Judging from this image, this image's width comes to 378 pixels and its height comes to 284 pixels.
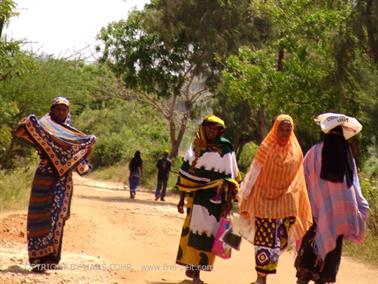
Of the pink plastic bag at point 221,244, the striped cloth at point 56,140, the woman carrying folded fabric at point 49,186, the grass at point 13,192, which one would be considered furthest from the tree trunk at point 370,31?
the woman carrying folded fabric at point 49,186

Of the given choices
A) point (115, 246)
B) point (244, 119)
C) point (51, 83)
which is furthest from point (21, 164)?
point (244, 119)

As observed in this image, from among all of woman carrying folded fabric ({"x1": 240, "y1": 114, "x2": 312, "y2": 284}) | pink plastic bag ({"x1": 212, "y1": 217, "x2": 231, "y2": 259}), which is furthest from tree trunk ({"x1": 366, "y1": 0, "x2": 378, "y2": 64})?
pink plastic bag ({"x1": 212, "y1": 217, "x2": 231, "y2": 259})

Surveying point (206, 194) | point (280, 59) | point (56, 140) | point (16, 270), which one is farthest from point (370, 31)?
point (16, 270)

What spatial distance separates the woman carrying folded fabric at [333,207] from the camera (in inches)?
294

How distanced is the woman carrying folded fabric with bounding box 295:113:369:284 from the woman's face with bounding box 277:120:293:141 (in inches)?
12.9

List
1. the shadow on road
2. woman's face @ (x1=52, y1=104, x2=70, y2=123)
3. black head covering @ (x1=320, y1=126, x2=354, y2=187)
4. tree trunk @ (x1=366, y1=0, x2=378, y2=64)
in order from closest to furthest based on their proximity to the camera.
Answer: the shadow on road → black head covering @ (x1=320, y1=126, x2=354, y2=187) → woman's face @ (x1=52, y1=104, x2=70, y2=123) → tree trunk @ (x1=366, y1=0, x2=378, y2=64)

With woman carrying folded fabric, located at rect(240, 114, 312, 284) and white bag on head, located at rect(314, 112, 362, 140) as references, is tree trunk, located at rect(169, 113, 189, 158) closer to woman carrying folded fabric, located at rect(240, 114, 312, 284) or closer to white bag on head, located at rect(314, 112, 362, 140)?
woman carrying folded fabric, located at rect(240, 114, 312, 284)

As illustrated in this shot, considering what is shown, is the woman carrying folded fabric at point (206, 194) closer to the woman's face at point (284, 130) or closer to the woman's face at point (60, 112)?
the woman's face at point (284, 130)

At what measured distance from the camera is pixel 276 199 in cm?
773

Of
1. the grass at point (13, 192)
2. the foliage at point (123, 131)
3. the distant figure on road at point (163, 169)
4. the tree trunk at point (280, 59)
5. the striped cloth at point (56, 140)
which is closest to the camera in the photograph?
the striped cloth at point (56, 140)

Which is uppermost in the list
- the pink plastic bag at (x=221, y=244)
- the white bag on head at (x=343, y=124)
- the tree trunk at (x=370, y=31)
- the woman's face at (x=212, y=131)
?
the tree trunk at (x=370, y=31)

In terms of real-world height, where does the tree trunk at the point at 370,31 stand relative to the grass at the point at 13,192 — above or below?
above

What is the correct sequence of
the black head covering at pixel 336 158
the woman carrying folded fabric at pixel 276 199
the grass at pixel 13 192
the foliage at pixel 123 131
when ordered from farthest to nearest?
the foliage at pixel 123 131, the grass at pixel 13 192, the woman carrying folded fabric at pixel 276 199, the black head covering at pixel 336 158

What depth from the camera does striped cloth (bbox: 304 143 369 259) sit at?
746cm
